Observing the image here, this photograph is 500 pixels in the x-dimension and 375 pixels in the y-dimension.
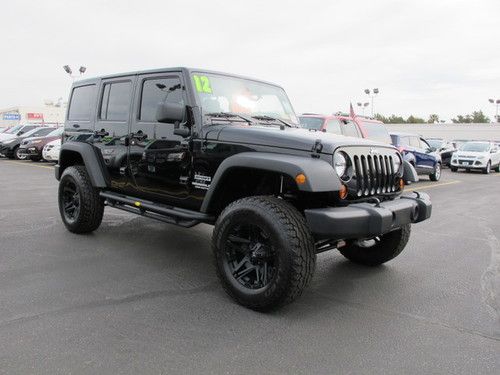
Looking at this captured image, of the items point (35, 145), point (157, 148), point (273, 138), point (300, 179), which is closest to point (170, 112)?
point (157, 148)

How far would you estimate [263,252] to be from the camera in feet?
12.0

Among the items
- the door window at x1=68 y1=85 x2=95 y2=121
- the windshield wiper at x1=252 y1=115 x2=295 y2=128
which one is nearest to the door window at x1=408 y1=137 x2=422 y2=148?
the windshield wiper at x1=252 y1=115 x2=295 y2=128

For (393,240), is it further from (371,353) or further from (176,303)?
(176,303)

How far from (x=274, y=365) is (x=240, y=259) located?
1195 millimetres

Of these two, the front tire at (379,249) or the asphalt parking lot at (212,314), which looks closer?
the asphalt parking lot at (212,314)

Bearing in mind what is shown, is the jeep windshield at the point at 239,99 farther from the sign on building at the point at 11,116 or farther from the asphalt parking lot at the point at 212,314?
the sign on building at the point at 11,116

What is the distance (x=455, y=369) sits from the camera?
9.23ft

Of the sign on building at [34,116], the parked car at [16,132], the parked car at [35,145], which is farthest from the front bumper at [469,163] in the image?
the sign on building at [34,116]

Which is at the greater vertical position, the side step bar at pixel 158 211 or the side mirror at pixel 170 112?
the side mirror at pixel 170 112

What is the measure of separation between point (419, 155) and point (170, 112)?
1231 centimetres

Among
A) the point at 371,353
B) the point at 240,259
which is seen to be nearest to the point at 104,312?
the point at 240,259

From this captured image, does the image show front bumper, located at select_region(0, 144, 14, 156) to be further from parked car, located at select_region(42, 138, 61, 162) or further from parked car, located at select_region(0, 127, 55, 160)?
parked car, located at select_region(42, 138, 61, 162)

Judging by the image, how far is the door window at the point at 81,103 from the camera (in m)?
6.00

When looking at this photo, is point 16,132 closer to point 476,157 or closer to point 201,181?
point 476,157
